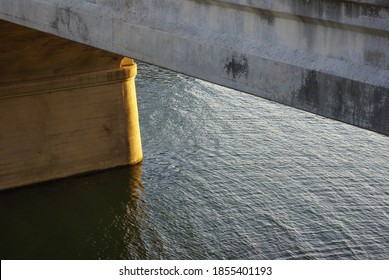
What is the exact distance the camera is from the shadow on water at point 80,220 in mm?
16172

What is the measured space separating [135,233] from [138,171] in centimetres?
346

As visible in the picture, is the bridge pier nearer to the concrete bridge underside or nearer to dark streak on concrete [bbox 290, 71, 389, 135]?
the concrete bridge underside

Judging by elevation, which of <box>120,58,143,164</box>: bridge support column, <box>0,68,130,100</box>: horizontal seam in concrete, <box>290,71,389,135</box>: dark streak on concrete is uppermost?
<box>290,71,389,135</box>: dark streak on concrete

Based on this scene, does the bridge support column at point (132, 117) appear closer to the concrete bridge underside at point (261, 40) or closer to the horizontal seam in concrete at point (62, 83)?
the horizontal seam in concrete at point (62, 83)

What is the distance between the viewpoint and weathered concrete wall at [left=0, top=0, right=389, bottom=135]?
7.44 meters

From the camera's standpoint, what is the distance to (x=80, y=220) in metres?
17.7

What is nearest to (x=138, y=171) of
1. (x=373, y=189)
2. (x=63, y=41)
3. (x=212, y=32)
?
(x=63, y=41)

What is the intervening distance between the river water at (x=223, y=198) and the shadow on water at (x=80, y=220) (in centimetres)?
2

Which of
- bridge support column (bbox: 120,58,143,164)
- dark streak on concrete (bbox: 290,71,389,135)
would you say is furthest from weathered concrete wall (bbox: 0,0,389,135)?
bridge support column (bbox: 120,58,143,164)

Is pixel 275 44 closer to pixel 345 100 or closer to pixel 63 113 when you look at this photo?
pixel 345 100

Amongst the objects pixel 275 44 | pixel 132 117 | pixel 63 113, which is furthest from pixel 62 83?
pixel 275 44

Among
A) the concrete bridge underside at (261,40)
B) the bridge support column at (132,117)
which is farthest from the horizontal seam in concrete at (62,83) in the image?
the concrete bridge underside at (261,40)

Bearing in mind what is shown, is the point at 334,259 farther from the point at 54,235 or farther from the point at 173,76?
the point at 173,76

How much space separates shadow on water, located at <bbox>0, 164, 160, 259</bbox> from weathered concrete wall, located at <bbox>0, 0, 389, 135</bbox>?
21.0 ft
